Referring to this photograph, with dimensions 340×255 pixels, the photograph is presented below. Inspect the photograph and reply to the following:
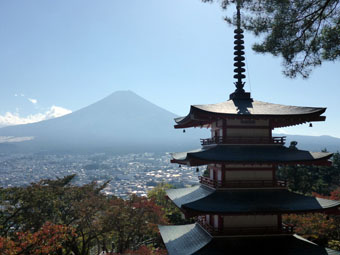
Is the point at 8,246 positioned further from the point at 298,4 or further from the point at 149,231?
the point at 298,4

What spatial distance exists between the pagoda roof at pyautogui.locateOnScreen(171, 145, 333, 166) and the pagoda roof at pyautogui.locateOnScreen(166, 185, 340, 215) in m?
1.60

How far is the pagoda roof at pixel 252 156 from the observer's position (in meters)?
12.2

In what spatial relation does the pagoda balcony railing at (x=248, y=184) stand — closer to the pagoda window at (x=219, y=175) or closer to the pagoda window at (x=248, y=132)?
the pagoda window at (x=219, y=175)

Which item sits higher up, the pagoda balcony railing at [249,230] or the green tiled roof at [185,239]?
the pagoda balcony railing at [249,230]

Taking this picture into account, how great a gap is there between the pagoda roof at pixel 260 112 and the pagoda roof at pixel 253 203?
3.22 m

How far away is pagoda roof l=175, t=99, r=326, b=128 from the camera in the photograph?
1255 cm

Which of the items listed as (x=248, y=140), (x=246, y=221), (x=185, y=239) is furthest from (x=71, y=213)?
(x=248, y=140)

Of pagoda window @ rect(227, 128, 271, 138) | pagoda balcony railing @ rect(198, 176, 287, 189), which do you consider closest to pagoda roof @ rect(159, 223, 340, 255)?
pagoda balcony railing @ rect(198, 176, 287, 189)

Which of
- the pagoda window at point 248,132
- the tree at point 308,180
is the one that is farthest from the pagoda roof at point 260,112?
the tree at point 308,180

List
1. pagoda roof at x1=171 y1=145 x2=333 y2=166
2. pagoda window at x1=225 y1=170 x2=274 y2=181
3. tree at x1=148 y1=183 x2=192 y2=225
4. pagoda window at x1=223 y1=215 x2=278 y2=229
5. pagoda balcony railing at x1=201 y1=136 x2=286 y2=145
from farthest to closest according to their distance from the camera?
1. tree at x1=148 y1=183 x2=192 y2=225
2. pagoda balcony railing at x1=201 y1=136 x2=286 y2=145
3. pagoda window at x1=225 y1=170 x2=274 y2=181
4. pagoda window at x1=223 y1=215 x2=278 y2=229
5. pagoda roof at x1=171 y1=145 x2=333 y2=166

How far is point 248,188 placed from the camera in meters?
13.3

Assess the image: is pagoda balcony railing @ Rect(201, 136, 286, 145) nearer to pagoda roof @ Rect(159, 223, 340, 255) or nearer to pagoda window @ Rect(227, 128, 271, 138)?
pagoda window @ Rect(227, 128, 271, 138)

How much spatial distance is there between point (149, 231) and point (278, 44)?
74.3 ft

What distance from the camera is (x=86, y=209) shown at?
24766 millimetres
